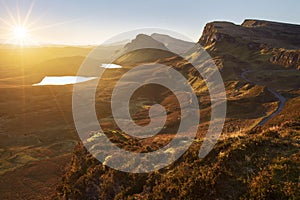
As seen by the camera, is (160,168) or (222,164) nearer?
(222,164)

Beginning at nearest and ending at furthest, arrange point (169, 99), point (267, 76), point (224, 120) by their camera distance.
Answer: point (224, 120)
point (169, 99)
point (267, 76)

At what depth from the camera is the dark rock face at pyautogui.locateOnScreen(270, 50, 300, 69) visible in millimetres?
118188

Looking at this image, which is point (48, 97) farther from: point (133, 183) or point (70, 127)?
point (133, 183)

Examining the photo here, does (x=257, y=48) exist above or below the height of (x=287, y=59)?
above

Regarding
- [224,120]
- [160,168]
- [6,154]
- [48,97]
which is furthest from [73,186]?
[48,97]

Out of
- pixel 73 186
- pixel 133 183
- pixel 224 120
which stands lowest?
pixel 224 120

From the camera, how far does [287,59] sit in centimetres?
12375

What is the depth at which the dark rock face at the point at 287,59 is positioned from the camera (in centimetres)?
11819

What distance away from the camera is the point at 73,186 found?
1797cm

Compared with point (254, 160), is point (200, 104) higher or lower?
lower

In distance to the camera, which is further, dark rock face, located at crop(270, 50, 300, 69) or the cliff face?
the cliff face

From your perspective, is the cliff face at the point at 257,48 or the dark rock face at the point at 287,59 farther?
the cliff face at the point at 257,48

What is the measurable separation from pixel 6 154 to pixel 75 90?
3134 inches

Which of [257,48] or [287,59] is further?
[257,48]
